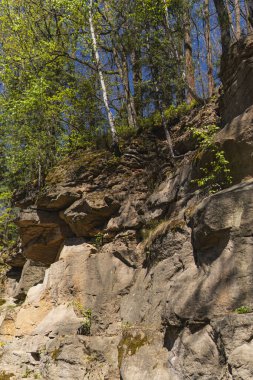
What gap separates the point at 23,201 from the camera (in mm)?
13047

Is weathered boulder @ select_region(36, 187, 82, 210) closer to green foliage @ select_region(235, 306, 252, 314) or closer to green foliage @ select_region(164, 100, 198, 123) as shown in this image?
green foliage @ select_region(164, 100, 198, 123)

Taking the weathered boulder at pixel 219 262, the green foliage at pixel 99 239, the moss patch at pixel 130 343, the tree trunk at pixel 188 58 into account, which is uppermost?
the tree trunk at pixel 188 58

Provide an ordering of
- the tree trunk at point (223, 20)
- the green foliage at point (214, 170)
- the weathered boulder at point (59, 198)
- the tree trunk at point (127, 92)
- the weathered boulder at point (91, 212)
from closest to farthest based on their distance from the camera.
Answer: the green foliage at point (214, 170), the tree trunk at point (223, 20), the weathered boulder at point (91, 212), the weathered boulder at point (59, 198), the tree trunk at point (127, 92)

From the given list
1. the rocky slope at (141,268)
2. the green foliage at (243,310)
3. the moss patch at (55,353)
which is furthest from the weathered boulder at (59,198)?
the green foliage at (243,310)

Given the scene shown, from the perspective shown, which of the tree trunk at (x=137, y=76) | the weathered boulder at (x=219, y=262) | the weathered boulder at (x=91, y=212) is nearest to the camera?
the weathered boulder at (x=219, y=262)

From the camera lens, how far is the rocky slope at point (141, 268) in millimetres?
6207

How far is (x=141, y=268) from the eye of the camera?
981 centimetres

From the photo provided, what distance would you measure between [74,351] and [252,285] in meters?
4.86

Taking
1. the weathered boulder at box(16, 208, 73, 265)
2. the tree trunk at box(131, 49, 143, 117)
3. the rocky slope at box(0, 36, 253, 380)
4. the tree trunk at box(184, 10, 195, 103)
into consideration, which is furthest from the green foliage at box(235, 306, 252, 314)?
the tree trunk at box(184, 10, 195, 103)

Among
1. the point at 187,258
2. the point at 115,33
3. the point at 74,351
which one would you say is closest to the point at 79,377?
the point at 74,351

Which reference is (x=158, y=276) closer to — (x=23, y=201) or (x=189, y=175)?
(x=189, y=175)

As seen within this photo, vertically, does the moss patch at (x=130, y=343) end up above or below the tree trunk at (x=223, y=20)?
below

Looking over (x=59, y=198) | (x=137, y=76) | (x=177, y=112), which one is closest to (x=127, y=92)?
(x=137, y=76)

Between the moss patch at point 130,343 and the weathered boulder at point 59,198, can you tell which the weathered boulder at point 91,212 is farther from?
the moss patch at point 130,343
